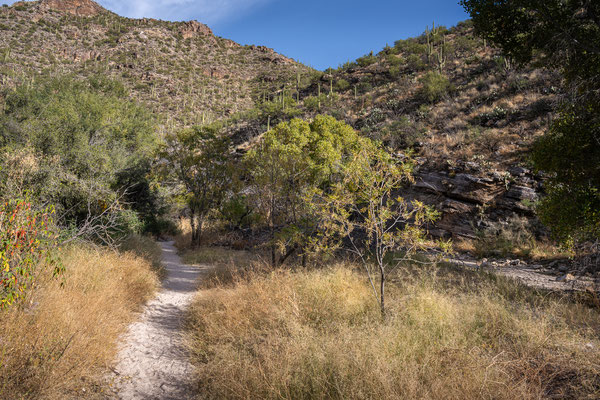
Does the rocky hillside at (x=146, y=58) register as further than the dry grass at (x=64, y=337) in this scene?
Yes

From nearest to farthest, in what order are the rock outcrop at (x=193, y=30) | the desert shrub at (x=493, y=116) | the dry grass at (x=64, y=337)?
the dry grass at (x=64, y=337), the desert shrub at (x=493, y=116), the rock outcrop at (x=193, y=30)

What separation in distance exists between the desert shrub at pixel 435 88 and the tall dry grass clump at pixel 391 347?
76.2ft

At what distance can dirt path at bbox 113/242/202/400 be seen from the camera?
3.58 m

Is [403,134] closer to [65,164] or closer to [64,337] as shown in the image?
[65,164]

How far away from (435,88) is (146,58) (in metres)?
59.2

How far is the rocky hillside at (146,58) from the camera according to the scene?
45.2 m

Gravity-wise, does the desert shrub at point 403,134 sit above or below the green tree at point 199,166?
above

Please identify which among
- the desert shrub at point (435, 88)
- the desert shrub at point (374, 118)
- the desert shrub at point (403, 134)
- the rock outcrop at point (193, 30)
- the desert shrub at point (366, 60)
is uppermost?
the rock outcrop at point (193, 30)

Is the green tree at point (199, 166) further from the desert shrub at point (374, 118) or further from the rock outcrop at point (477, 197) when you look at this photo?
the desert shrub at point (374, 118)

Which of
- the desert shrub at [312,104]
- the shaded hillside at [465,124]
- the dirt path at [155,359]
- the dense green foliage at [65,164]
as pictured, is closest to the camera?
the dirt path at [155,359]

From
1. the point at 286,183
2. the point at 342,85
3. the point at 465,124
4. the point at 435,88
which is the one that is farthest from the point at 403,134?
the point at 342,85

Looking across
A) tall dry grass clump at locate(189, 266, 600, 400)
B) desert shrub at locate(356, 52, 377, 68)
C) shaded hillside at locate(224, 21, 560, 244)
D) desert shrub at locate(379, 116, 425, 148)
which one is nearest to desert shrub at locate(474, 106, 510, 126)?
shaded hillside at locate(224, 21, 560, 244)

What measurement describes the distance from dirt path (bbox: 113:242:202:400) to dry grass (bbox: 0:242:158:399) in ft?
0.85

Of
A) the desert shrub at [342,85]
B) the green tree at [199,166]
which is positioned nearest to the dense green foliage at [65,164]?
the green tree at [199,166]
